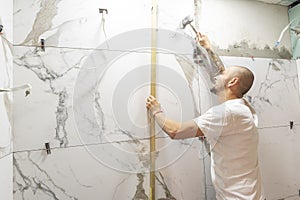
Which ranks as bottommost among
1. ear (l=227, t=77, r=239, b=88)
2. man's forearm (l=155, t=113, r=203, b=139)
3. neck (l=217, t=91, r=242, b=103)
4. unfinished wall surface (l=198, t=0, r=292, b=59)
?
man's forearm (l=155, t=113, r=203, b=139)

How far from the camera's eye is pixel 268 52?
152cm

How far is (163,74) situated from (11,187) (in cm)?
Answer: 87

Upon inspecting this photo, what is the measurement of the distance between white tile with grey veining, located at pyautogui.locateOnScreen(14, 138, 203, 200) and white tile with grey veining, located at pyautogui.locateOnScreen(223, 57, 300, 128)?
24.5 inches

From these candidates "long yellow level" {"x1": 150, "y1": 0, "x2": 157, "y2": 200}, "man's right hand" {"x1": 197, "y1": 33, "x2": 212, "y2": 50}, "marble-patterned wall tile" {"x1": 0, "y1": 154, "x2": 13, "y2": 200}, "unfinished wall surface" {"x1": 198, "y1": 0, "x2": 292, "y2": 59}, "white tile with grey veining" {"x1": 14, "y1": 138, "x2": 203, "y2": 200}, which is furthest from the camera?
"unfinished wall surface" {"x1": 198, "y1": 0, "x2": 292, "y2": 59}

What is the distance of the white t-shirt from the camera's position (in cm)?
104

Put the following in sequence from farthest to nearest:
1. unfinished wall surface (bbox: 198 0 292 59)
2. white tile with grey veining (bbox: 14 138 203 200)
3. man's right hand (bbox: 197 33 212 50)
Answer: unfinished wall surface (bbox: 198 0 292 59) → man's right hand (bbox: 197 33 212 50) → white tile with grey veining (bbox: 14 138 203 200)

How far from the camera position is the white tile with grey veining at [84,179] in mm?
980

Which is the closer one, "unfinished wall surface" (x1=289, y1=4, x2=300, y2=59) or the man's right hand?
the man's right hand

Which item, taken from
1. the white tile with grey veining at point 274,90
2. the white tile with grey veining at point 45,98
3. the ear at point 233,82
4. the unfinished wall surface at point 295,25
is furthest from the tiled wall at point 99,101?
the unfinished wall surface at point 295,25

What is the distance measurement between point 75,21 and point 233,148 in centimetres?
98

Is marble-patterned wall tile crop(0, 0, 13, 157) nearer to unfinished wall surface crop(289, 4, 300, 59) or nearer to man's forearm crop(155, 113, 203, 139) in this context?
man's forearm crop(155, 113, 203, 139)

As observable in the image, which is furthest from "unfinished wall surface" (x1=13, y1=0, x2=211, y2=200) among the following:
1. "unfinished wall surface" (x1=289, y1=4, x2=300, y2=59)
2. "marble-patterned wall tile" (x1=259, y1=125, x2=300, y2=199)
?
"unfinished wall surface" (x1=289, y1=4, x2=300, y2=59)

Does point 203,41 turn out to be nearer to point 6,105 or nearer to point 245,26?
point 245,26

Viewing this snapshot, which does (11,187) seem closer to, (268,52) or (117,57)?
(117,57)
